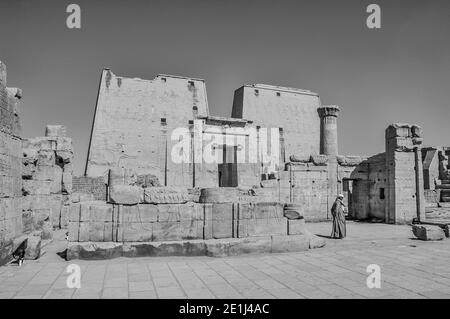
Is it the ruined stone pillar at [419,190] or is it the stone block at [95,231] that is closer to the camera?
the stone block at [95,231]

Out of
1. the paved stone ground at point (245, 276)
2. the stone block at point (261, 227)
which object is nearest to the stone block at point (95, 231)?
the paved stone ground at point (245, 276)

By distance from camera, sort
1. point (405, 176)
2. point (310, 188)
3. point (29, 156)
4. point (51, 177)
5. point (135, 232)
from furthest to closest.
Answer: point (310, 188), point (405, 176), point (51, 177), point (29, 156), point (135, 232)

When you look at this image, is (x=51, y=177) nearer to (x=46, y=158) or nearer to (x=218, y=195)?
(x=46, y=158)

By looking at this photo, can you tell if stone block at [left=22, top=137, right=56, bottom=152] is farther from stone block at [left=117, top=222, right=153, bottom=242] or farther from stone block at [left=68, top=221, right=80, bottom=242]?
stone block at [left=117, top=222, right=153, bottom=242]

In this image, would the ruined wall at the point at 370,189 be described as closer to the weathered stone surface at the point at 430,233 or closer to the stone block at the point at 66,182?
the weathered stone surface at the point at 430,233

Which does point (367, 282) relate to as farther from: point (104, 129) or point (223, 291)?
point (104, 129)

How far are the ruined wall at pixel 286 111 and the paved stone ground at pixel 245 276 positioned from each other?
74.0 feet

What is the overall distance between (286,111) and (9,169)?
27.2 metres

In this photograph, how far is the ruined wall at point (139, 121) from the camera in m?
25.3

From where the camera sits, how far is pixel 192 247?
781 centimetres

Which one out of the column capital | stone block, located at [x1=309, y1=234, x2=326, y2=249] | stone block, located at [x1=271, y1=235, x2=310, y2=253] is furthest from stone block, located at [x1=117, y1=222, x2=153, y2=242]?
the column capital

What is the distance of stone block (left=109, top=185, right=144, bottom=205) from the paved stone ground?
1.24 metres

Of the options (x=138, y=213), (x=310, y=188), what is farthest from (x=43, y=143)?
(x=310, y=188)

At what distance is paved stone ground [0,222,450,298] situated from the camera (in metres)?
4.99
